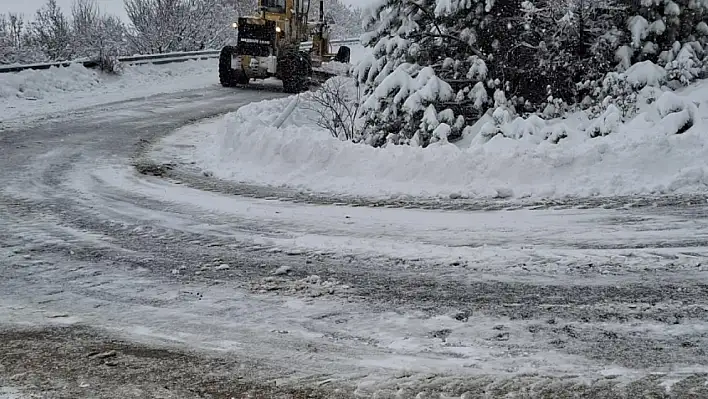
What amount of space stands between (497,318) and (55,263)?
140 inches

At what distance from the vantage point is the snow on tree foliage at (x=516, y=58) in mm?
10562

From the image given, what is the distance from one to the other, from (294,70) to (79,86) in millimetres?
6387

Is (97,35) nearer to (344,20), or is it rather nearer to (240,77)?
(240,77)

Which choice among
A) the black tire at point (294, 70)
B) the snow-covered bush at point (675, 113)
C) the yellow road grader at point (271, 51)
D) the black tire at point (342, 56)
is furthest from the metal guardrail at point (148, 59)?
the snow-covered bush at point (675, 113)

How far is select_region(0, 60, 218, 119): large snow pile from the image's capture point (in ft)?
56.1

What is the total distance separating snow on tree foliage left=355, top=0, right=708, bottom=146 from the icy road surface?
12.2 feet

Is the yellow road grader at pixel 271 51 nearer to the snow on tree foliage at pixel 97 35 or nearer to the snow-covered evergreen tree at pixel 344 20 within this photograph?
the snow on tree foliage at pixel 97 35

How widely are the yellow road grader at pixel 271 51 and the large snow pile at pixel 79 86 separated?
1577 millimetres

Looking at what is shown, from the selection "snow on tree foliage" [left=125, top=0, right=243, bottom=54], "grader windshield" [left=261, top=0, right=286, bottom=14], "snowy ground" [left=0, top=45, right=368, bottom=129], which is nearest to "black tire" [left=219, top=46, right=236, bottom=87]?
"snowy ground" [left=0, top=45, right=368, bottom=129]

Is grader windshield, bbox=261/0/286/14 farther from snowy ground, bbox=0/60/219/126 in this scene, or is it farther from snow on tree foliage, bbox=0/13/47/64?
snow on tree foliage, bbox=0/13/47/64

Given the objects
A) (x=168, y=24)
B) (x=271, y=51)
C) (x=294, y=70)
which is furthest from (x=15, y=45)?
(x=294, y=70)

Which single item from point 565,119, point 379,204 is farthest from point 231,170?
point 565,119

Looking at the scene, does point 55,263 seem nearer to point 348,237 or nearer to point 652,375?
point 348,237

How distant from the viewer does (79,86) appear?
20469 millimetres
